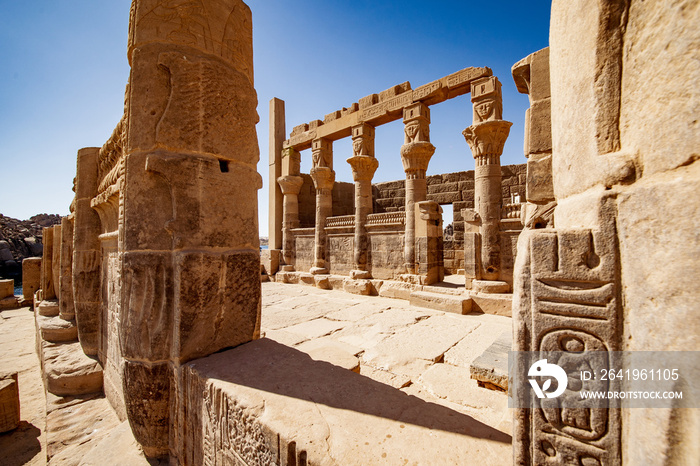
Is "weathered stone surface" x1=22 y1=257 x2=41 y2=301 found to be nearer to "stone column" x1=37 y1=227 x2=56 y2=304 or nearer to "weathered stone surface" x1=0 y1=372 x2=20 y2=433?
"stone column" x1=37 y1=227 x2=56 y2=304

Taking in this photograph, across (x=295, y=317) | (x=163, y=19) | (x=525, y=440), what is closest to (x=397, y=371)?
(x=525, y=440)

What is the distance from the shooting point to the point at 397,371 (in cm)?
315

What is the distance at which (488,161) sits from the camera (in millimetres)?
6688

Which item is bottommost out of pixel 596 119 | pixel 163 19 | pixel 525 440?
pixel 525 440

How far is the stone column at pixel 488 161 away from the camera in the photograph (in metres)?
6.41

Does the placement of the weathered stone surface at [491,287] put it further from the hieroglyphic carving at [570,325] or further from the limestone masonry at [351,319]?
the hieroglyphic carving at [570,325]

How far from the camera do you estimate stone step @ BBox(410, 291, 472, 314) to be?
19.4ft

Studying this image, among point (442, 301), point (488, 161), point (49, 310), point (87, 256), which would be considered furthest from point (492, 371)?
point (49, 310)

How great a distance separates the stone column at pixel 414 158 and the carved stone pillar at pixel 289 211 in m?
4.59

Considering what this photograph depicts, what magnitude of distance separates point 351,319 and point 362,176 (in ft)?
16.4

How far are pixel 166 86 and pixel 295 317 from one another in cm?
411

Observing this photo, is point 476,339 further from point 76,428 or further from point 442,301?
point 76,428

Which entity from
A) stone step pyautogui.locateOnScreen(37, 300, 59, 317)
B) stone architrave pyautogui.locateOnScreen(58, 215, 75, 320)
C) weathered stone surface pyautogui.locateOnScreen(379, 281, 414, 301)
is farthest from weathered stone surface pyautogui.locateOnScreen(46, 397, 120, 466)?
weathered stone surface pyautogui.locateOnScreen(379, 281, 414, 301)

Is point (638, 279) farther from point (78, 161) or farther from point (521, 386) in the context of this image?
point (78, 161)
